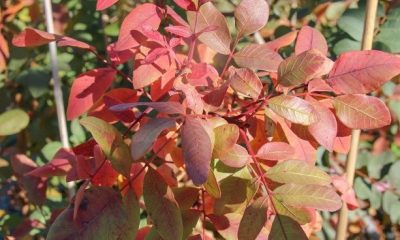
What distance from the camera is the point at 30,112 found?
1.72 metres

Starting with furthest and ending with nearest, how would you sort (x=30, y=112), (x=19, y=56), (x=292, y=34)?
1. (x=30, y=112)
2. (x=19, y=56)
3. (x=292, y=34)

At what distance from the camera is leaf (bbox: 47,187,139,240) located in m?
0.71

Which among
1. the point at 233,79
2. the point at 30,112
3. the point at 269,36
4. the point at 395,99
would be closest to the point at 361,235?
the point at 395,99

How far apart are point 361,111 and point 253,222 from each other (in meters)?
0.21

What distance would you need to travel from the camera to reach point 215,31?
0.84 metres

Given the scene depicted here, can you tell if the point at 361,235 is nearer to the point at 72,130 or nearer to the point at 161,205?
the point at 72,130

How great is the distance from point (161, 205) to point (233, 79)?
0.63 ft

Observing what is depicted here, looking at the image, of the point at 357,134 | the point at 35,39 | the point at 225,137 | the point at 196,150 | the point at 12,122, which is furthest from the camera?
the point at 12,122

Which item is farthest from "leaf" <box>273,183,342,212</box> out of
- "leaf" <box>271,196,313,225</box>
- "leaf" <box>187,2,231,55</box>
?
"leaf" <box>187,2,231,55</box>

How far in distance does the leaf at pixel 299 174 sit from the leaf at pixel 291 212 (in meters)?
0.03

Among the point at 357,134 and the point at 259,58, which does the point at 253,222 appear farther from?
the point at 357,134

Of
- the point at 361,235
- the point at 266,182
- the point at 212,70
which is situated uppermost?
the point at 212,70

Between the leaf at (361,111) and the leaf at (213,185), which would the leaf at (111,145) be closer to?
the leaf at (213,185)

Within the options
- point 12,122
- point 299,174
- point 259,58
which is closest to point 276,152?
point 299,174
